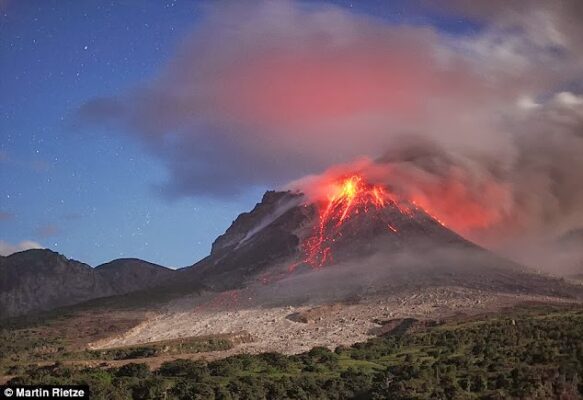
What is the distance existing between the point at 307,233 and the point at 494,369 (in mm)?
131744

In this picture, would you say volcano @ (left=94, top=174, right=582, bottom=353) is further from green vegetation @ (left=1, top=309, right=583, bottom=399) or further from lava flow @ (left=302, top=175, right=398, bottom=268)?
green vegetation @ (left=1, top=309, right=583, bottom=399)

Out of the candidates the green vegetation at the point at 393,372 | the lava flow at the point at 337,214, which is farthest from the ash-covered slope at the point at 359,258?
the green vegetation at the point at 393,372

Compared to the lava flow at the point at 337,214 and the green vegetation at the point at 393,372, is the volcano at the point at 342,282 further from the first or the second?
the green vegetation at the point at 393,372

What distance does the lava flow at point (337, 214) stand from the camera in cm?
16618

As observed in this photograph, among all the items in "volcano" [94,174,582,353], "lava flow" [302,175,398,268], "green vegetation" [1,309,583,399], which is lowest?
"green vegetation" [1,309,583,399]

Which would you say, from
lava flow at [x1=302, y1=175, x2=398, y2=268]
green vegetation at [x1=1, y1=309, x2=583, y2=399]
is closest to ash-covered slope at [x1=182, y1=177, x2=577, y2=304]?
lava flow at [x1=302, y1=175, x2=398, y2=268]

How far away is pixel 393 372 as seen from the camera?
60.0 meters

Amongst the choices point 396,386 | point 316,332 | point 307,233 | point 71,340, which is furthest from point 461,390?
point 307,233

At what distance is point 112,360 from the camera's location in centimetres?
8031

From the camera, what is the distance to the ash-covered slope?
131 metres

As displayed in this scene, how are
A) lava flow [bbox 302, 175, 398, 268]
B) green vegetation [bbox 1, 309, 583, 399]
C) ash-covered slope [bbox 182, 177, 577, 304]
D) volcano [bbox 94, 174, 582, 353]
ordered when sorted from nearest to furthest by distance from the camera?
green vegetation [bbox 1, 309, 583, 399] → volcano [bbox 94, 174, 582, 353] → ash-covered slope [bbox 182, 177, 577, 304] → lava flow [bbox 302, 175, 398, 268]

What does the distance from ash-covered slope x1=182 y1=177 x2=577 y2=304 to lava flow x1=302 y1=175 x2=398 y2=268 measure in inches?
8.9

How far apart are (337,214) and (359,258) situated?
A: 35.3m

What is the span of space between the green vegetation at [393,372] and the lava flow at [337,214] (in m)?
86.5
